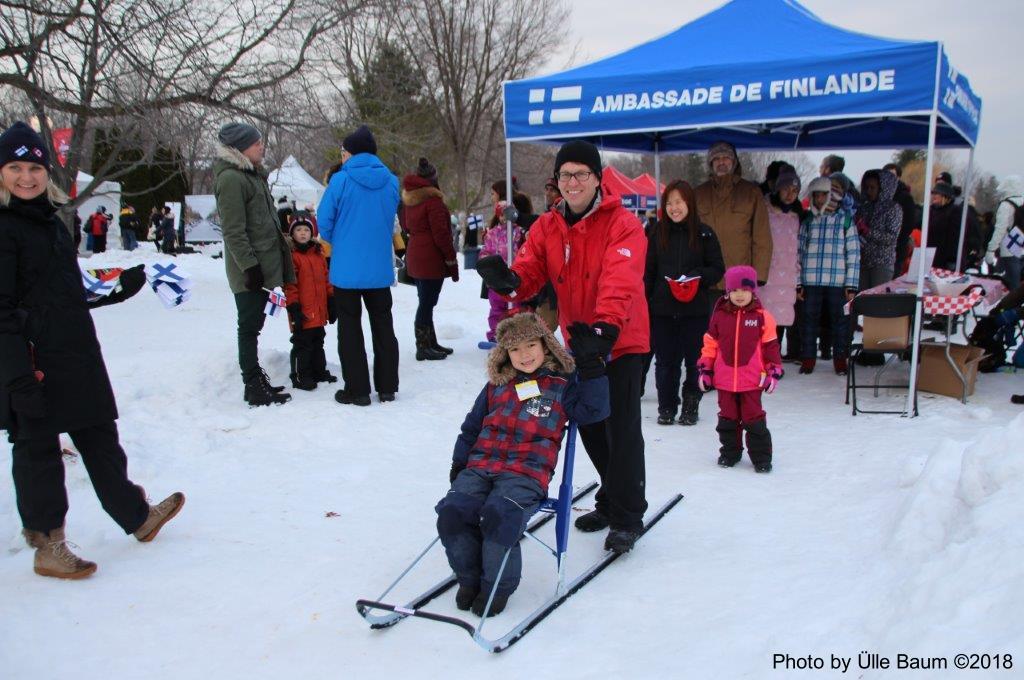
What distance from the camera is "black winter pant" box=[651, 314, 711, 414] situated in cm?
636

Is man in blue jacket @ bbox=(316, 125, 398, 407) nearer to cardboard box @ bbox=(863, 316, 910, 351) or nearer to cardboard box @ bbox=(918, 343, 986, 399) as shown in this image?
cardboard box @ bbox=(863, 316, 910, 351)

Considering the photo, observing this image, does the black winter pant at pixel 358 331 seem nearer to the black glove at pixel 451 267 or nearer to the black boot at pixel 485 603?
the black glove at pixel 451 267

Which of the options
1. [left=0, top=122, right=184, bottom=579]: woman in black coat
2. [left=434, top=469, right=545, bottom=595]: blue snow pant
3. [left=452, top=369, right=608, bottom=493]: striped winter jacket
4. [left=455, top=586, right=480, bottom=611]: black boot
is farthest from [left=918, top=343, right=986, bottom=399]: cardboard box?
[left=0, top=122, right=184, bottom=579]: woman in black coat

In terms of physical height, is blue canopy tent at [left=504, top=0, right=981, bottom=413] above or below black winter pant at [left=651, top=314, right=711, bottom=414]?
above

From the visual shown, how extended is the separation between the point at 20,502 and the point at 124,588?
0.63m

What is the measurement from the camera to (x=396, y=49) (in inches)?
1154

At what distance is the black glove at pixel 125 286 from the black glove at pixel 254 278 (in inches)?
72.4

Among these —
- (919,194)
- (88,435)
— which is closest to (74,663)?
(88,435)

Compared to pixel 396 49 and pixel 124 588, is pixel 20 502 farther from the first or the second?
pixel 396 49

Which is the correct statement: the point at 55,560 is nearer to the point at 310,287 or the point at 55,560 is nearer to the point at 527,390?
the point at 527,390

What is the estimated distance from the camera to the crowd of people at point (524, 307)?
11.4 feet

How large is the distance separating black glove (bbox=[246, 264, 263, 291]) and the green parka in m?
0.04

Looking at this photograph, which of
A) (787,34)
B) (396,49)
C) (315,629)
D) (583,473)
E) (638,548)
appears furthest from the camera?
(396,49)

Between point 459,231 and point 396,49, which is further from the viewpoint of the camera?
point 459,231
